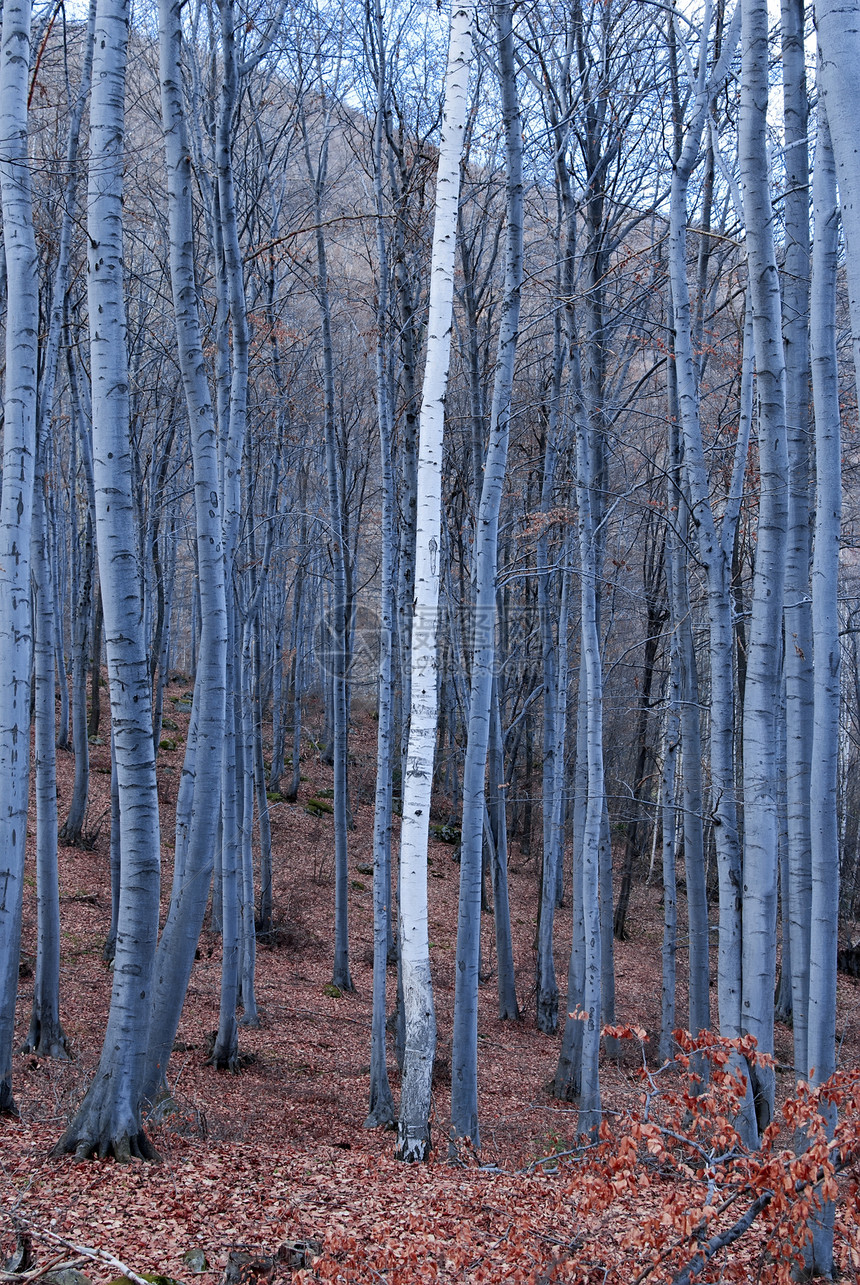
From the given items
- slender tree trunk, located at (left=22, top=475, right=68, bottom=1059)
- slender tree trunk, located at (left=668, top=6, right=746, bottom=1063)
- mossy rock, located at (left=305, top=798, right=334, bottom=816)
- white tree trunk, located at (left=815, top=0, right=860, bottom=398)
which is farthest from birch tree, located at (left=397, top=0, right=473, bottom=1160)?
mossy rock, located at (left=305, top=798, right=334, bottom=816)

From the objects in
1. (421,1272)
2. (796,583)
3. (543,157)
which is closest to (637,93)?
(543,157)

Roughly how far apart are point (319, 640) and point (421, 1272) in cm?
2594

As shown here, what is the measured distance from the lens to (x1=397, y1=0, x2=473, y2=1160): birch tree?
4.95 m

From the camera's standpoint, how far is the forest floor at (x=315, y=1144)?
3.51 m

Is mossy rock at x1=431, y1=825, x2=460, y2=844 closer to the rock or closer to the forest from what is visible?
the forest

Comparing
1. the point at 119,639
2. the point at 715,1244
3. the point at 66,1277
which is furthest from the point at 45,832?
the point at 715,1244

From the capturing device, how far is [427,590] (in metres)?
5.05

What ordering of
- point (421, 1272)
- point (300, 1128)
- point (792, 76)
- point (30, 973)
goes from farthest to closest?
point (30, 973) → point (300, 1128) → point (792, 76) → point (421, 1272)

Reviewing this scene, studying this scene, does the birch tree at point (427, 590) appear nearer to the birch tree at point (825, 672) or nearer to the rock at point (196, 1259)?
the rock at point (196, 1259)

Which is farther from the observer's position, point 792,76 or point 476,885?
point 476,885

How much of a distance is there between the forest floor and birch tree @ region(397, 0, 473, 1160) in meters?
1.03

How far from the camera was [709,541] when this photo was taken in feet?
21.1

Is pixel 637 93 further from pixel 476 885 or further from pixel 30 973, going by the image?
pixel 30 973

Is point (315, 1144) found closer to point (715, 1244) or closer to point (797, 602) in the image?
point (715, 1244)
